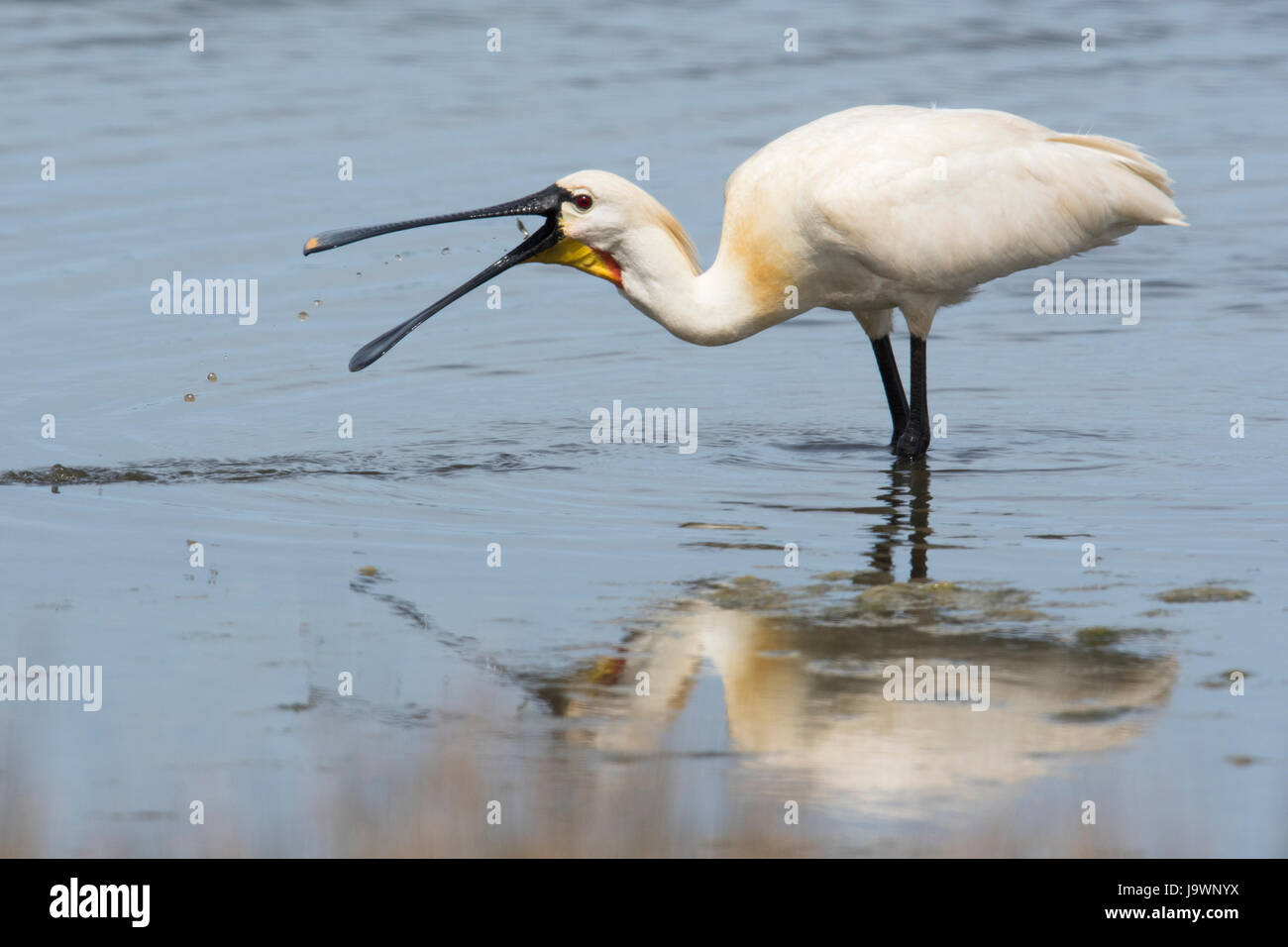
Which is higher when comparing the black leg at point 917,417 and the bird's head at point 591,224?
the bird's head at point 591,224

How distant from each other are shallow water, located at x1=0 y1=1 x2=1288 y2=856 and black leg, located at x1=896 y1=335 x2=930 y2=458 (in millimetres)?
170

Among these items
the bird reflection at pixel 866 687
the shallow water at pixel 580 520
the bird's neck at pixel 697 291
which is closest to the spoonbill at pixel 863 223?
the bird's neck at pixel 697 291

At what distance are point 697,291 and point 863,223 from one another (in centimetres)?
78

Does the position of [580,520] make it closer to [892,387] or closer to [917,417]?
[917,417]

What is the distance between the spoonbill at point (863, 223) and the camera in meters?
9.02

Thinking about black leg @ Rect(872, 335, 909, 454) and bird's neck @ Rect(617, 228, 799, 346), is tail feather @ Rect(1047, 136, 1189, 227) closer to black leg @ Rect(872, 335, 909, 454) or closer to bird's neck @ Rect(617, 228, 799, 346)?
black leg @ Rect(872, 335, 909, 454)

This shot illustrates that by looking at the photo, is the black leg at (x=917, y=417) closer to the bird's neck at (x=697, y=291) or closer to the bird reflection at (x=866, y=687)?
the bird's neck at (x=697, y=291)

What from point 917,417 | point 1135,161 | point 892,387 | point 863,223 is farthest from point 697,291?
point 1135,161

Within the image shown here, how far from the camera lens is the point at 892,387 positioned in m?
10.2

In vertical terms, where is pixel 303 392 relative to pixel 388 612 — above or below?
above

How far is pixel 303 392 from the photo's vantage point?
445 inches
